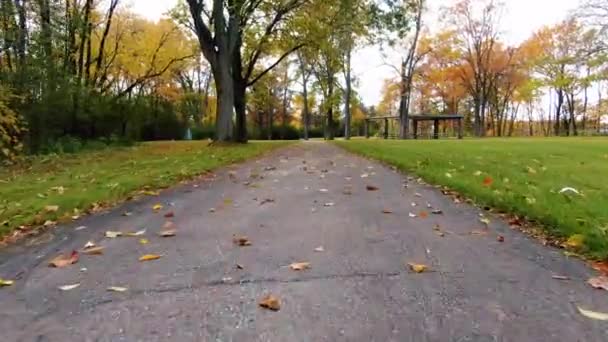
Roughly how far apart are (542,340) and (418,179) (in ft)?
20.0

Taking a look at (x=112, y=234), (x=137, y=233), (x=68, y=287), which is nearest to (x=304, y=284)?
(x=68, y=287)

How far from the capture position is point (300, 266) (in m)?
3.34

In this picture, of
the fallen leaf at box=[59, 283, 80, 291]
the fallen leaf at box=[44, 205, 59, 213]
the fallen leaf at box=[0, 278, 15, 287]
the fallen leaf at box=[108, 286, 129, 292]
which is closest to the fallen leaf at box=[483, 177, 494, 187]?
the fallen leaf at box=[108, 286, 129, 292]

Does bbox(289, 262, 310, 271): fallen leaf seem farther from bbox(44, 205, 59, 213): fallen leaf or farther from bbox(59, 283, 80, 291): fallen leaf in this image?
bbox(44, 205, 59, 213): fallen leaf

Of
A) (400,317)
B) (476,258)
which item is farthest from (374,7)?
(400,317)

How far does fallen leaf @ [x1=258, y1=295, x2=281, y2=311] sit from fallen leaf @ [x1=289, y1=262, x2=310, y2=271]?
0.55 meters

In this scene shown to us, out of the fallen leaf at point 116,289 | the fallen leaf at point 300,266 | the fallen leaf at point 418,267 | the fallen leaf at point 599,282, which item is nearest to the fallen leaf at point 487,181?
the fallen leaf at point 599,282

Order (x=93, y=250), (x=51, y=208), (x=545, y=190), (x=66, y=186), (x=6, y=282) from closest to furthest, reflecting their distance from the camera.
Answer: (x=6, y=282) < (x=93, y=250) < (x=51, y=208) < (x=545, y=190) < (x=66, y=186)

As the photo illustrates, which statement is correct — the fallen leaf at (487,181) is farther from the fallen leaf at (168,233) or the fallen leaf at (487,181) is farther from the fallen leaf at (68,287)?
the fallen leaf at (68,287)

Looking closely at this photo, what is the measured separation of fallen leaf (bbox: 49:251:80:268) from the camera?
354cm

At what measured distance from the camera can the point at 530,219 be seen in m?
4.81

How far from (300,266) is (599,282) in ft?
6.35

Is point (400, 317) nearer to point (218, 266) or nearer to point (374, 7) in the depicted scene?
point (218, 266)

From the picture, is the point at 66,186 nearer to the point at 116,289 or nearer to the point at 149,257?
the point at 149,257
